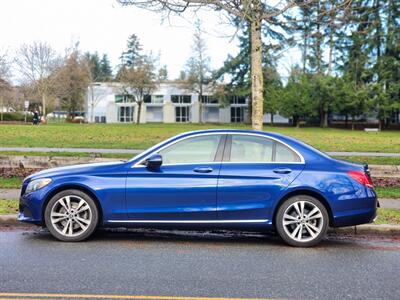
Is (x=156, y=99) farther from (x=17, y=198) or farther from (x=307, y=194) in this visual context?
(x=307, y=194)

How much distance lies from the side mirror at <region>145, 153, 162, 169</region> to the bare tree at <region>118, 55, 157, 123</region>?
191ft

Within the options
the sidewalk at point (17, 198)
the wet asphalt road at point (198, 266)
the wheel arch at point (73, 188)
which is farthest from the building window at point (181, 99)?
the wheel arch at point (73, 188)

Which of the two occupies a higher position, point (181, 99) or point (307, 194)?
point (181, 99)

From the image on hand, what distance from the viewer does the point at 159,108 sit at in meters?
80.2

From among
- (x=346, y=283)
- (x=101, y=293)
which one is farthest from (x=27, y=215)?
(x=346, y=283)

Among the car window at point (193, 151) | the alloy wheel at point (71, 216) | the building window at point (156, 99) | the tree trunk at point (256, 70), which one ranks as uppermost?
the building window at point (156, 99)

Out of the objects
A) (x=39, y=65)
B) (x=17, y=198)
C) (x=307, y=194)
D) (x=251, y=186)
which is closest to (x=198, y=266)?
(x=251, y=186)

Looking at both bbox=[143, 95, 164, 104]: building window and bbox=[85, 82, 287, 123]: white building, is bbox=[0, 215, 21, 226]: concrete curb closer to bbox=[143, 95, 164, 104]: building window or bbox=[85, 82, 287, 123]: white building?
bbox=[85, 82, 287, 123]: white building

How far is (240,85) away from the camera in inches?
2527

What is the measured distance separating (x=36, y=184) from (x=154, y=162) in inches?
67.1

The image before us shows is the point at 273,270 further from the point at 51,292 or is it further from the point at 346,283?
the point at 51,292

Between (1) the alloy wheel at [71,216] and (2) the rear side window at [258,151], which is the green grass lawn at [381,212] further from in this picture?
(2) the rear side window at [258,151]

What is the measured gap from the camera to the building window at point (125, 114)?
79.1 metres

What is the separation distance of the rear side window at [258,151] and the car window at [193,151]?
0.28 meters
